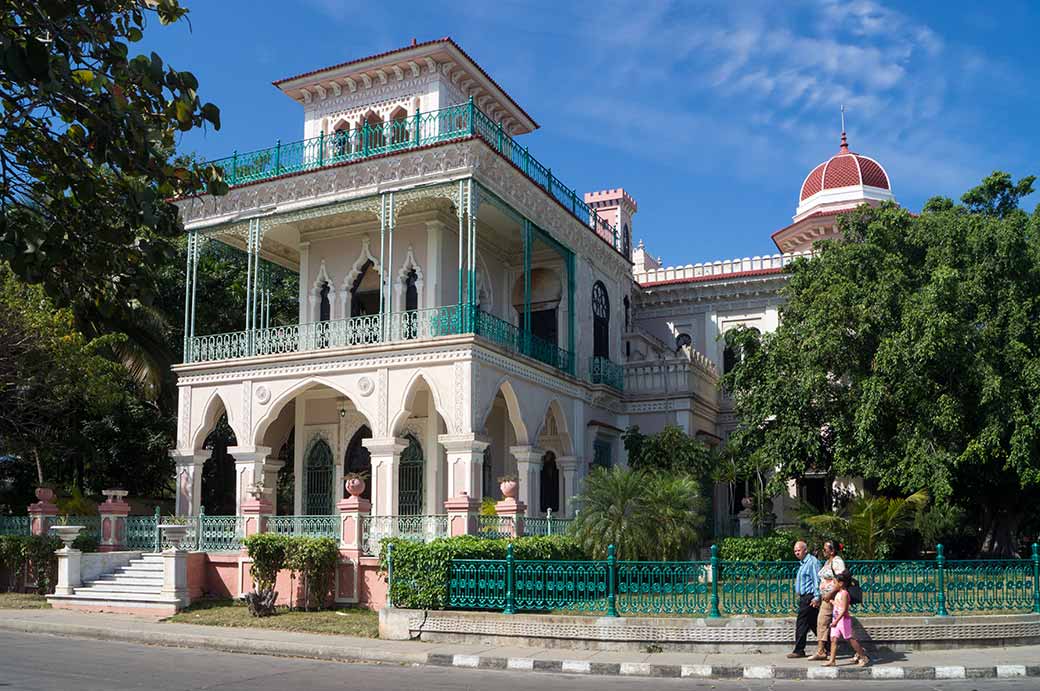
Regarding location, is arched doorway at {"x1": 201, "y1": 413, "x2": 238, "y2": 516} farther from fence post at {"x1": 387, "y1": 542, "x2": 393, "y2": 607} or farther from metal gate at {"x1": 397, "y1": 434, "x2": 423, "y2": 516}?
fence post at {"x1": 387, "y1": 542, "x2": 393, "y2": 607}

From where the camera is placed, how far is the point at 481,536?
1571 centimetres

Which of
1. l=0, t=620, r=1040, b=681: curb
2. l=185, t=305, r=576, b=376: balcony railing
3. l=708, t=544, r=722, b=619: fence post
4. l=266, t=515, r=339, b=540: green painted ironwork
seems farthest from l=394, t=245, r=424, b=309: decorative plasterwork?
l=708, t=544, r=722, b=619: fence post

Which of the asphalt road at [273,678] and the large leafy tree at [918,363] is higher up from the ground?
the large leafy tree at [918,363]

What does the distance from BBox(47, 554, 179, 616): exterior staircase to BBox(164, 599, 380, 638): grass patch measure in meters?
0.55

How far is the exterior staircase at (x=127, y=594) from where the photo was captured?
16516mm

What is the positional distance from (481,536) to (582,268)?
9.36 m

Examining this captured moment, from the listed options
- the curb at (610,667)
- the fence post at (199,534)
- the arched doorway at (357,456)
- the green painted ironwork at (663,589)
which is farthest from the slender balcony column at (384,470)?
the green painted ironwork at (663,589)

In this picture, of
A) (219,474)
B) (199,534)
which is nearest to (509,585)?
(199,534)

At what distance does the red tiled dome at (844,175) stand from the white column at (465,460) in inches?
656

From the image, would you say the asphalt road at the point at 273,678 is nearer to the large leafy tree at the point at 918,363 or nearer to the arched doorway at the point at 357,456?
the large leafy tree at the point at 918,363

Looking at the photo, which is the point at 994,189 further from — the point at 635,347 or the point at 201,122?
the point at 201,122

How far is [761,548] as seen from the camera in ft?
62.6

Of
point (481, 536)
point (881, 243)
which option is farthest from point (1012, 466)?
point (481, 536)

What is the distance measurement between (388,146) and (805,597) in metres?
12.2
